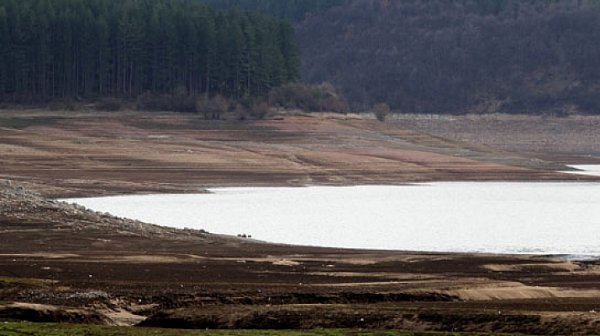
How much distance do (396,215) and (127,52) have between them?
245 feet

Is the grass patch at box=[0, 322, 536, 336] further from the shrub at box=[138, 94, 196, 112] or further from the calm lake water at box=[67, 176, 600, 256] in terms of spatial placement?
the shrub at box=[138, 94, 196, 112]

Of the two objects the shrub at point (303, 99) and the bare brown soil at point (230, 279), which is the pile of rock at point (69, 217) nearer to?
the bare brown soil at point (230, 279)

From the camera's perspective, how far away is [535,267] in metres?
31.4

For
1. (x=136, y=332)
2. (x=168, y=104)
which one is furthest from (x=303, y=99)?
(x=136, y=332)

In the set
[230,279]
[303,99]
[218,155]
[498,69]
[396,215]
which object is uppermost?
[498,69]

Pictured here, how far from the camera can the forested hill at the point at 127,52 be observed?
378 ft

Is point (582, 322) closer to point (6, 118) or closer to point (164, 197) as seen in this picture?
point (164, 197)

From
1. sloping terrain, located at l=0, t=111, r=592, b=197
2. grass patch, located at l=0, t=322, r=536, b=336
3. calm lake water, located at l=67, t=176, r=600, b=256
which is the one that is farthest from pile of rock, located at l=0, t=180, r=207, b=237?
grass patch, located at l=0, t=322, r=536, b=336

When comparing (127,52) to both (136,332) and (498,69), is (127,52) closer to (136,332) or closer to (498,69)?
(498,69)

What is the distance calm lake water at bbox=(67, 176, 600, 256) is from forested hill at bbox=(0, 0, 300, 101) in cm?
5281

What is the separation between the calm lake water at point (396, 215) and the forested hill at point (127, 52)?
52806 millimetres

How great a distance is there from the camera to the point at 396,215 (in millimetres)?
52219

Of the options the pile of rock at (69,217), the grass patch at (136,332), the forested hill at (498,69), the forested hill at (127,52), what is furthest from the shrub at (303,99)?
the grass patch at (136,332)

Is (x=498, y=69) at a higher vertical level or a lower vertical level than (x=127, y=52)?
lower
